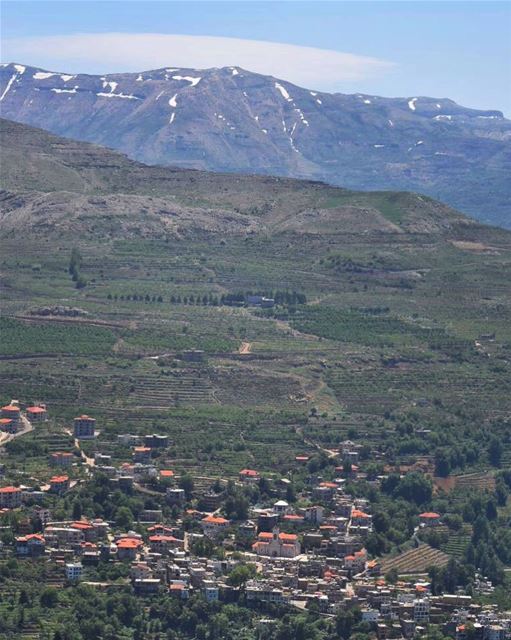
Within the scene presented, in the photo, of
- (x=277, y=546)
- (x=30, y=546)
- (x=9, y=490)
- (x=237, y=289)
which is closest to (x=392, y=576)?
(x=277, y=546)

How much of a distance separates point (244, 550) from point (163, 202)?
59.3 metres

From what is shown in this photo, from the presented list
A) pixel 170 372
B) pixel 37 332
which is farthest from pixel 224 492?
pixel 37 332

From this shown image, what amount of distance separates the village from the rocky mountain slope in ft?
145

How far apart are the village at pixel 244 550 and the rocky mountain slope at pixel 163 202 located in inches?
1740

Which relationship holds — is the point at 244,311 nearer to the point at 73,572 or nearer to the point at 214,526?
the point at 214,526

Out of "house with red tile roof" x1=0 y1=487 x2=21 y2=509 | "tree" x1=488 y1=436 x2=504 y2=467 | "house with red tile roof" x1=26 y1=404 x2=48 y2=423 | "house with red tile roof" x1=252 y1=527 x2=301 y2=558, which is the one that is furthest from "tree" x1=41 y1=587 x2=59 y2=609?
"tree" x1=488 y1=436 x2=504 y2=467

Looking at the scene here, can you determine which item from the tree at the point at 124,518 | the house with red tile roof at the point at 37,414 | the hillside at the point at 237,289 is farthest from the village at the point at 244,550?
the hillside at the point at 237,289

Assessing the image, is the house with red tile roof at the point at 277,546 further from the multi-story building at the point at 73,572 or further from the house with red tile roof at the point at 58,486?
the house with red tile roof at the point at 58,486

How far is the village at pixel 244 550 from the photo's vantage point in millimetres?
64812

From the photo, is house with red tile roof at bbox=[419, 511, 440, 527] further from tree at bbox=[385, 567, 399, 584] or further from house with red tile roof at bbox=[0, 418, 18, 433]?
house with red tile roof at bbox=[0, 418, 18, 433]

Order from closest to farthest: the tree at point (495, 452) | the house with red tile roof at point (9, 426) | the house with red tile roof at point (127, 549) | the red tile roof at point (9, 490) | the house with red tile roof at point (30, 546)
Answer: the house with red tile roof at point (30, 546)
the house with red tile roof at point (127, 549)
the red tile roof at point (9, 490)
the house with red tile roof at point (9, 426)
the tree at point (495, 452)

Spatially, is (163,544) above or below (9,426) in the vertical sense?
below

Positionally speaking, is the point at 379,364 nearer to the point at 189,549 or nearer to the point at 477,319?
the point at 477,319

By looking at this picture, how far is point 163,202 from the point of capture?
128 meters
